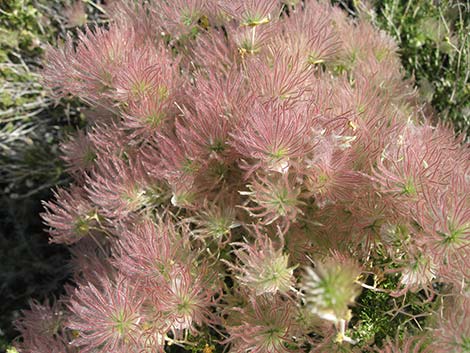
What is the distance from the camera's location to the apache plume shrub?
100 centimetres

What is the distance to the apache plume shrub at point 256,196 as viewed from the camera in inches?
39.5

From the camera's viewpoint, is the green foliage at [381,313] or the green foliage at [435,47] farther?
the green foliage at [435,47]

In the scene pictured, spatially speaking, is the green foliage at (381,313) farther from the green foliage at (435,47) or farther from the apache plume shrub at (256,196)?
the green foliage at (435,47)

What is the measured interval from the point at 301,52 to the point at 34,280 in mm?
1628

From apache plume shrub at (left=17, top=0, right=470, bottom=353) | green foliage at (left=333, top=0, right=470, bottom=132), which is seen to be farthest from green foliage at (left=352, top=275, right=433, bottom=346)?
green foliage at (left=333, top=0, right=470, bottom=132)

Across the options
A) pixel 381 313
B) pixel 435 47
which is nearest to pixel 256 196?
pixel 381 313

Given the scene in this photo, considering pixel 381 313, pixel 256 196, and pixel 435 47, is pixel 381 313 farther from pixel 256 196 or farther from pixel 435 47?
pixel 435 47

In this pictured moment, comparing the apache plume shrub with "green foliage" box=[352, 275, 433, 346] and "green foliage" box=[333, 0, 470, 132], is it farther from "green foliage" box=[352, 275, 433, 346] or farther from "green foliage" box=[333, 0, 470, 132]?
"green foliage" box=[333, 0, 470, 132]

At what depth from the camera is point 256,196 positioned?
106 centimetres

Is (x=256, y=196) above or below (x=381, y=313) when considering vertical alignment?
Answer: above

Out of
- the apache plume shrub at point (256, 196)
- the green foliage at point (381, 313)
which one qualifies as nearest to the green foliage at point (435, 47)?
the apache plume shrub at point (256, 196)

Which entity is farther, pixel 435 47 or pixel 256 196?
pixel 435 47

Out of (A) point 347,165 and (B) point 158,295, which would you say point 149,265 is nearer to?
(B) point 158,295

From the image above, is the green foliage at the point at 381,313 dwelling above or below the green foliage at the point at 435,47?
below
